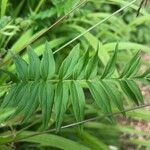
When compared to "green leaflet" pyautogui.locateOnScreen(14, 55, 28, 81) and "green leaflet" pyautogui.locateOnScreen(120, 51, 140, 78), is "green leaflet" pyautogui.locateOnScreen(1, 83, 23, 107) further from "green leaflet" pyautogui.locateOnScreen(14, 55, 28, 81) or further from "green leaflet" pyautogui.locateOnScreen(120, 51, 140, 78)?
"green leaflet" pyautogui.locateOnScreen(120, 51, 140, 78)

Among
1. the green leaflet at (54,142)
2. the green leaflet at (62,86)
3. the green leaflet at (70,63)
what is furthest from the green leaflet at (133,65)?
the green leaflet at (54,142)

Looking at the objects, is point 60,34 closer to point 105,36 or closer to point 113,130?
point 105,36

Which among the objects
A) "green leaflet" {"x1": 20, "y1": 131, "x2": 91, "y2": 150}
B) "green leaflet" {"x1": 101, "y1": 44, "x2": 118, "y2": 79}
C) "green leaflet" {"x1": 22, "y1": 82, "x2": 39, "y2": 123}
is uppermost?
"green leaflet" {"x1": 101, "y1": 44, "x2": 118, "y2": 79}

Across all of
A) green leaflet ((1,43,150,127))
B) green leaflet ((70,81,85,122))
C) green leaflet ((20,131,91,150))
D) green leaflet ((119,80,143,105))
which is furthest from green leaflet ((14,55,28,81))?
green leaflet ((20,131,91,150))

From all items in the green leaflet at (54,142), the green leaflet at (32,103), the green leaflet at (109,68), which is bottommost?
the green leaflet at (54,142)

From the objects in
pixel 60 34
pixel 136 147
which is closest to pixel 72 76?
pixel 60 34

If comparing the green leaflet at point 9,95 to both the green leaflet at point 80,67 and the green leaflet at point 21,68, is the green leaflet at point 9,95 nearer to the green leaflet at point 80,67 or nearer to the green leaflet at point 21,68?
the green leaflet at point 21,68
